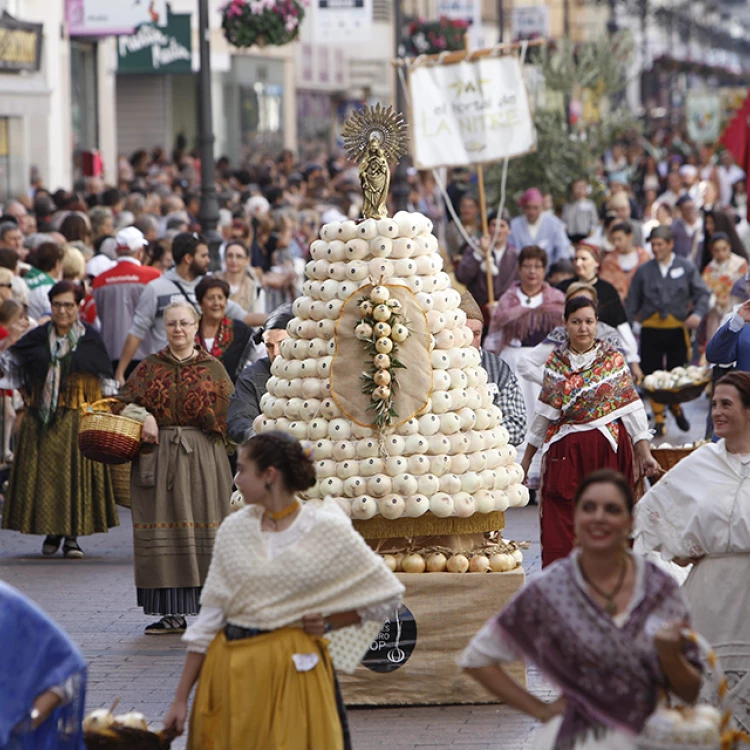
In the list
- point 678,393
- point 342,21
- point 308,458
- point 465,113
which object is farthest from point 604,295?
point 342,21

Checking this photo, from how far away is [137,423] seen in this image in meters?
9.42

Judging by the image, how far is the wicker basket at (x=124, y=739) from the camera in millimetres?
5594

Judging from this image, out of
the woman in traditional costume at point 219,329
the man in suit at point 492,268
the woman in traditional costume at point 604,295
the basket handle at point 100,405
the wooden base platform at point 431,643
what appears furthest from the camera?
the man in suit at point 492,268

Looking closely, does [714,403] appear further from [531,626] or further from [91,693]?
[91,693]

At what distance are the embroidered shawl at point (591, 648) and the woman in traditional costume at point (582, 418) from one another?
4.35 meters

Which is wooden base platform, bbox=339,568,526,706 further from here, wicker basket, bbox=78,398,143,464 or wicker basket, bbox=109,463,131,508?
wicker basket, bbox=109,463,131,508

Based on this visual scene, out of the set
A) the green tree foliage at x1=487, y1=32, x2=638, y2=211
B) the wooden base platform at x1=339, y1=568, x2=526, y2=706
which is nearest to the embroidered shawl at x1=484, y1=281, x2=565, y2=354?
the wooden base platform at x1=339, y1=568, x2=526, y2=706

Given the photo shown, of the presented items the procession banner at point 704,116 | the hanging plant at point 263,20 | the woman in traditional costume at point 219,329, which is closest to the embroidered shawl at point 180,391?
the woman in traditional costume at point 219,329

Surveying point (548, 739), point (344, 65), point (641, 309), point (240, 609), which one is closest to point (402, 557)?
point (240, 609)

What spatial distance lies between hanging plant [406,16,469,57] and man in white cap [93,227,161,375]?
16.9 m

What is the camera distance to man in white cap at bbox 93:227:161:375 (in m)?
14.4

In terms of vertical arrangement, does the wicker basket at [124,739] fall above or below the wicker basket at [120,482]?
below

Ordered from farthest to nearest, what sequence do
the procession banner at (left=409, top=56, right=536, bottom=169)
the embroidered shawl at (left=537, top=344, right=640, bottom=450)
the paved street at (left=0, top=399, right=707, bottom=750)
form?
the procession banner at (left=409, top=56, right=536, bottom=169)
the embroidered shawl at (left=537, top=344, right=640, bottom=450)
the paved street at (left=0, top=399, right=707, bottom=750)

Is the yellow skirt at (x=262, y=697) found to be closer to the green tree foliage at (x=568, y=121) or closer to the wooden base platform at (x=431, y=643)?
the wooden base platform at (x=431, y=643)
